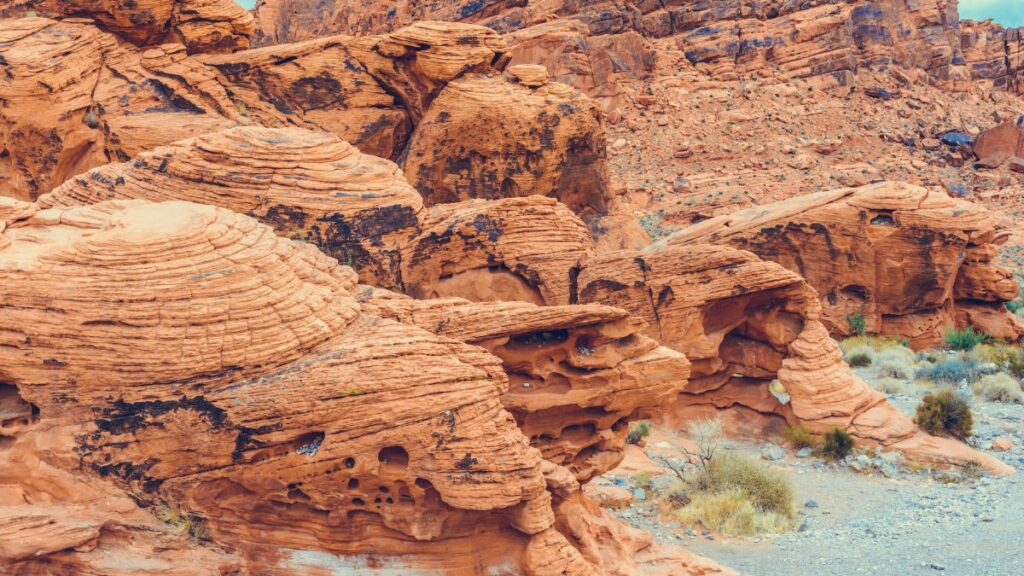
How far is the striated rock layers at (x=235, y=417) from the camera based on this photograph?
7.18 m

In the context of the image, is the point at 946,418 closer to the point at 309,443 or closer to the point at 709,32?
the point at 309,443

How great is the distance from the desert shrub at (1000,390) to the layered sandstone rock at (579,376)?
32.4 ft

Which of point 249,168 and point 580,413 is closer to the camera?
point 580,413

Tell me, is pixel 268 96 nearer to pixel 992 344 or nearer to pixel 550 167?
pixel 550 167

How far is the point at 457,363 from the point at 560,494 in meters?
2.13

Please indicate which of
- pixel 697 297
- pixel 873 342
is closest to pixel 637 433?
pixel 697 297

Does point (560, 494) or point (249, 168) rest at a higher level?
point (249, 168)

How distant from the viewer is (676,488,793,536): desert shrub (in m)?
12.0

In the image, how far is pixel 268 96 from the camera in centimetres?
2284

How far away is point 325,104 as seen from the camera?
23172 mm

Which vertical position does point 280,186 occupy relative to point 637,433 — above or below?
above

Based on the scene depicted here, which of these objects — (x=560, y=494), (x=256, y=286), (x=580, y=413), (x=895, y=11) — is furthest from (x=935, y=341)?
(x=895, y=11)

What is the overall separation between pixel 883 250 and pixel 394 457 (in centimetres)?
1695

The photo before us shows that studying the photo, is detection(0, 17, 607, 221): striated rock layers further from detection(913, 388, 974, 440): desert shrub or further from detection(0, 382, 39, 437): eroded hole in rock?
detection(0, 382, 39, 437): eroded hole in rock
